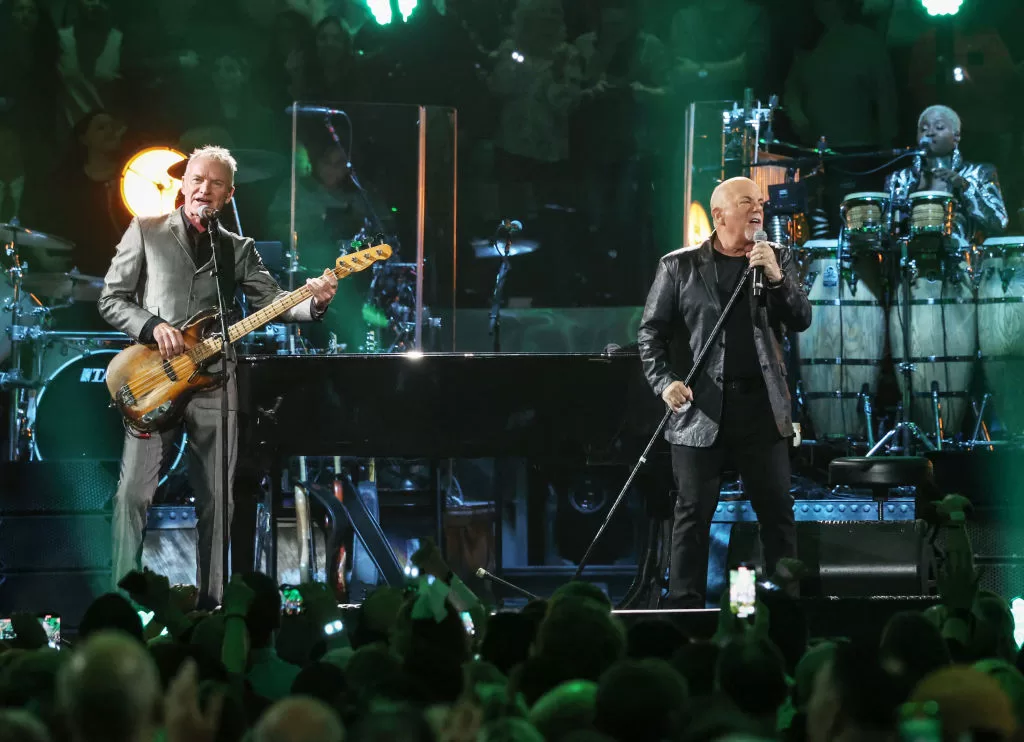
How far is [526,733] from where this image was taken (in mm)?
983

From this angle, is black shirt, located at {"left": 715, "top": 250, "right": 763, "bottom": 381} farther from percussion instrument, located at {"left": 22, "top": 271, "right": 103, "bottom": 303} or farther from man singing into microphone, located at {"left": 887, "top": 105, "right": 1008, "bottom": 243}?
percussion instrument, located at {"left": 22, "top": 271, "right": 103, "bottom": 303}

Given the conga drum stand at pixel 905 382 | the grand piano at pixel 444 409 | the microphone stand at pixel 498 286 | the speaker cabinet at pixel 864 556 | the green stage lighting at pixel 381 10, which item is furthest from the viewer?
the green stage lighting at pixel 381 10

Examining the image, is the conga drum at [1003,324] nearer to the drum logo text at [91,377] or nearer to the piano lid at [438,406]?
the piano lid at [438,406]

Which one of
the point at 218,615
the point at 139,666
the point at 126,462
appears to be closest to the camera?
the point at 139,666

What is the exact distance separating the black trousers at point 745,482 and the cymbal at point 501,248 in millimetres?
4723

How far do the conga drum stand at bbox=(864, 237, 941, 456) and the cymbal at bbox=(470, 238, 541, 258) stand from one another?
10.0 feet

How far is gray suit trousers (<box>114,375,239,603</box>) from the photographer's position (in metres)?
4.99

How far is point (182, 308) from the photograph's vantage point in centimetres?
518

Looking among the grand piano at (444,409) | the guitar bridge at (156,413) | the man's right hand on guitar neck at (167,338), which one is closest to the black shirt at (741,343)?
the grand piano at (444,409)

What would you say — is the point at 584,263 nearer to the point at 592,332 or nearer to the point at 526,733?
the point at 592,332

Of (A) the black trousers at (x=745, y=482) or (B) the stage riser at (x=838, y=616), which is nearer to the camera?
(B) the stage riser at (x=838, y=616)

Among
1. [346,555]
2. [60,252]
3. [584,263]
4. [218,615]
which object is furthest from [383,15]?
[218,615]

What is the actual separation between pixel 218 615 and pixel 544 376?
3692 mm

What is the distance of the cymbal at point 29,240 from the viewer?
8.22m
